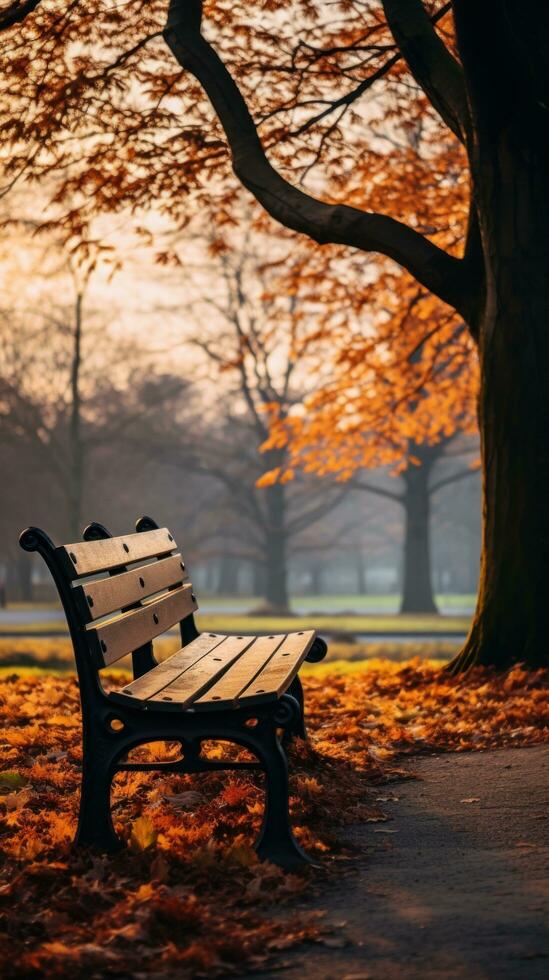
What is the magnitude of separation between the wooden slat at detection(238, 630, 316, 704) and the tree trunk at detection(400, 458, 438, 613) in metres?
23.1

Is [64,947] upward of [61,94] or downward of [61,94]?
downward

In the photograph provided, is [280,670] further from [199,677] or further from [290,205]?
[290,205]

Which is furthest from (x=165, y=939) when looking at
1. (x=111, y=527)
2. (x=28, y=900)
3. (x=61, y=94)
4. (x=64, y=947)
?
(x=111, y=527)

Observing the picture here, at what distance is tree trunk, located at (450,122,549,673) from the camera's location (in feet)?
23.2

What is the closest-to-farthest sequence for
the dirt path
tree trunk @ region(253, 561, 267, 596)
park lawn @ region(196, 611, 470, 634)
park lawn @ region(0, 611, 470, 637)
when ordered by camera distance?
the dirt path < park lawn @ region(0, 611, 470, 637) < park lawn @ region(196, 611, 470, 634) < tree trunk @ region(253, 561, 267, 596)

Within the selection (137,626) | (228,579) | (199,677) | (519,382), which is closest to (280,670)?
(199,677)

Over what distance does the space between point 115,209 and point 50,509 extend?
28484mm

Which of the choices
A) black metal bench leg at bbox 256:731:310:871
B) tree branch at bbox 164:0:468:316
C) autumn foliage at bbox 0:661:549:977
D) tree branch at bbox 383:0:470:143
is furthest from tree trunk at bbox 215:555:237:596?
black metal bench leg at bbox 256:731:310:871

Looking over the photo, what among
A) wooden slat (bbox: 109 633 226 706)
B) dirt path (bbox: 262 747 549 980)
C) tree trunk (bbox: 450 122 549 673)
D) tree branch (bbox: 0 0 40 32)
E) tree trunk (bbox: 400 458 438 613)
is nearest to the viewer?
dirt path (bbox: 262 747 549 980)

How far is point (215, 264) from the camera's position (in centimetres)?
2658

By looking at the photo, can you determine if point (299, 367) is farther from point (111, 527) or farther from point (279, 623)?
point (111, 527)

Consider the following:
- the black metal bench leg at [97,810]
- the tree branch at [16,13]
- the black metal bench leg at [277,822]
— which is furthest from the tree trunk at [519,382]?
→ the black metal bench leg at [97,810]

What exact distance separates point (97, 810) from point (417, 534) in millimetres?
25269

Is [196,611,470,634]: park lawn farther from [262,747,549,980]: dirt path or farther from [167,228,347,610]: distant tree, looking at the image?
[262,747,549,980]: dirt path
